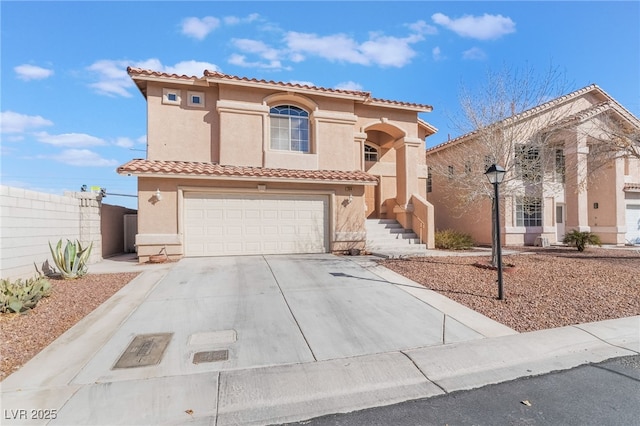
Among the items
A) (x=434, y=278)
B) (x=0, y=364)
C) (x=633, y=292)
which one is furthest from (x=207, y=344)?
(x=633, y=292)

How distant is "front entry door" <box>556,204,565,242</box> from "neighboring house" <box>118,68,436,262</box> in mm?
9231

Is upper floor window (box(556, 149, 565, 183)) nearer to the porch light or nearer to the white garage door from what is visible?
the porch light

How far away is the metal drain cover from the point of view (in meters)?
4.20

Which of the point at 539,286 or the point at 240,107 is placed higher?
the point at 240,107

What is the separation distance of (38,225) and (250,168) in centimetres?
636

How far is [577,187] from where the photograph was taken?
15.1 m

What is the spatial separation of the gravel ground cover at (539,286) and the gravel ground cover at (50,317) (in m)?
7.24

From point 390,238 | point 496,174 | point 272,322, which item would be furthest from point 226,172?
point 496,174

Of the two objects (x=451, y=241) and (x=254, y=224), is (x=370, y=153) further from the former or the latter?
(x=254, y=224)

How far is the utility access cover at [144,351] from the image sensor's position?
161 inches

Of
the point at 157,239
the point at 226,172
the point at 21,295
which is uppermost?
the point at 226,172

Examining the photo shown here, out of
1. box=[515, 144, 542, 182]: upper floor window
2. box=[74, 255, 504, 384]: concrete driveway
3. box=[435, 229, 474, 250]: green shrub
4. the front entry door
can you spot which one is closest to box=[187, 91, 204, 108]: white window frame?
box=[74, 255, 504, 384]: concrete driveway

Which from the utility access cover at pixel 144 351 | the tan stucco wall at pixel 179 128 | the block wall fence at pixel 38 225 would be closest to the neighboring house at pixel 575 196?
the tan stucco wall at pixel 179 128

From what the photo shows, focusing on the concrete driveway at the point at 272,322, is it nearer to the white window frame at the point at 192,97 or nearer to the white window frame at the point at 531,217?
the white window frame at the point at 192,97
